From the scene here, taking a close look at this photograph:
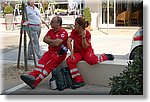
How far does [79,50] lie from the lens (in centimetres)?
525

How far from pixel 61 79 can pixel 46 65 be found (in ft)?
1.26

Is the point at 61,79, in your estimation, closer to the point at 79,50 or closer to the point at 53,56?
the point at 53,56

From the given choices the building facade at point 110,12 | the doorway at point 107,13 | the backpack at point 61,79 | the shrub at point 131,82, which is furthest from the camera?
→ the doorway at point 107,13

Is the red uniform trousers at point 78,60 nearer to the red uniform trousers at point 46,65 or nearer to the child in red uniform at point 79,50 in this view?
the child in red uniform at point 79,50

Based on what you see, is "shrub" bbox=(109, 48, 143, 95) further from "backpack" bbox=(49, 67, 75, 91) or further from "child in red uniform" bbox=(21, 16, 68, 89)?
"child in red uniform" bbox=(21, 16, 68, 89)

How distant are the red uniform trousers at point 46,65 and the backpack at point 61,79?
105 mm

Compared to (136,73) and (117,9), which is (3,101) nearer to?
(136,73)

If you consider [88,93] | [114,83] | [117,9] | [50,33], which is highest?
[117,9]

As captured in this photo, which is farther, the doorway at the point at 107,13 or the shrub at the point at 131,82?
the doorway at the point at 107,13

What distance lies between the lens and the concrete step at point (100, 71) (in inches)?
202

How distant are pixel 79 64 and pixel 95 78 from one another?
0.37 m

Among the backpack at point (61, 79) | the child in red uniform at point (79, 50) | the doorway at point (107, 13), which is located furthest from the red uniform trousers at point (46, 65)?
the doorway at point (107, 13)

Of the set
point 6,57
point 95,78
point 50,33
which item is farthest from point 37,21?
point 95,78

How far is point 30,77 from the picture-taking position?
Result: 511cm
